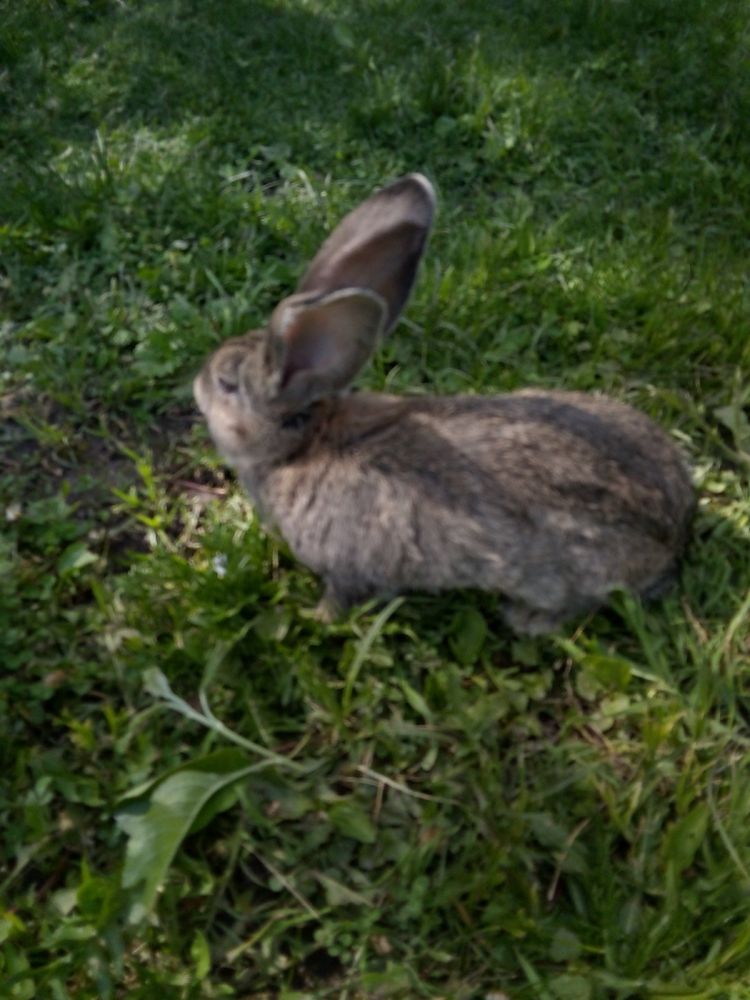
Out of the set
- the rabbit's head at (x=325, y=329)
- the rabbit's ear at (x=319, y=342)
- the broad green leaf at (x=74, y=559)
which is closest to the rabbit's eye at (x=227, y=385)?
the rabbit's head at (x=325, y=329)

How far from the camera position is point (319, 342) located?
10.9ft

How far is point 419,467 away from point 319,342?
547 millimetres

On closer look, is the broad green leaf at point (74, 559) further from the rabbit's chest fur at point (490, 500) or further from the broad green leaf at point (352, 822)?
the broad green leaf at point (352, 822)

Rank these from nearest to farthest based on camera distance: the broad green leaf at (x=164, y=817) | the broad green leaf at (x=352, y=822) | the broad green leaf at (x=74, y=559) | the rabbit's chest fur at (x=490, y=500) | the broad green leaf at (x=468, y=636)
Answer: the broad green leaf at (x=164, y=817) < the broad green leaf at (x=352, y=822) < the rabbit's chest fur at (x=490, y=500) < the broad green leaf at (x=468, y=636) < the broad green leaf at (x=74, y=559)

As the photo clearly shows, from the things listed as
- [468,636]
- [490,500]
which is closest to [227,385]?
[490,500]

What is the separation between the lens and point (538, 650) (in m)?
3.48

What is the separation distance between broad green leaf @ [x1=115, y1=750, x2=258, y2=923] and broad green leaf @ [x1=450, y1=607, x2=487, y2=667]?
0.83 m

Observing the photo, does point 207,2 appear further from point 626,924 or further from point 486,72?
point 626,924

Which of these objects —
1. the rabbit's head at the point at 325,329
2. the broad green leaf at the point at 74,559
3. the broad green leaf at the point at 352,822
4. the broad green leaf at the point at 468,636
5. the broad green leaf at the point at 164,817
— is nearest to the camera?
the broad green leaf at the point at 164,817

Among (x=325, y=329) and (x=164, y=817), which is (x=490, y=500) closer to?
(x=325, y=329)

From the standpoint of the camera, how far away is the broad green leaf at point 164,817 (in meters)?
2.81

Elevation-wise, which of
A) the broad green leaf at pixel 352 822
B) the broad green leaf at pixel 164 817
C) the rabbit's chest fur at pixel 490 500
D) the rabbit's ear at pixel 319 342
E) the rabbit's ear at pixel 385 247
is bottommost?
the broad green leaf at pixel 352 822

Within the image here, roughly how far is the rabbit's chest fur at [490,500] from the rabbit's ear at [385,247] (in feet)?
1.51

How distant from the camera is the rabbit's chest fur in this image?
10.8ft
